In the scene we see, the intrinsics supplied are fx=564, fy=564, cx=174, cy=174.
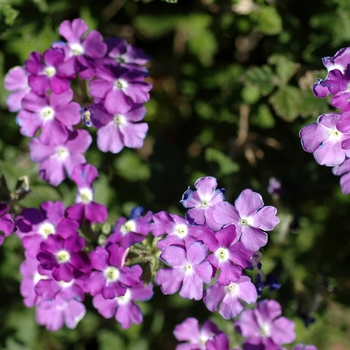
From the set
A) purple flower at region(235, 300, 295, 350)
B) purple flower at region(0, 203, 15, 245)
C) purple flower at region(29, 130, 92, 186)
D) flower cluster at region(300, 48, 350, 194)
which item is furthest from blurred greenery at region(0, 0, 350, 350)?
purple flower at region(0, 203, 15, 245)

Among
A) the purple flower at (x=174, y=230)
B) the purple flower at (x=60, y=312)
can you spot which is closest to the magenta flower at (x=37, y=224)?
the purple flower at (x=60, y=312)

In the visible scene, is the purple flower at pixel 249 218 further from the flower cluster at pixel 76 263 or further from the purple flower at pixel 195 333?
the purple flower at pixel 195 333

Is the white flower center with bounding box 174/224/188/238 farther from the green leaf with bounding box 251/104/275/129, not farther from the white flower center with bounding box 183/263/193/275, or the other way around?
the green leaf with bounding box 251/104/275/129

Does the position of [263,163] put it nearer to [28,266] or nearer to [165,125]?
[165,125]

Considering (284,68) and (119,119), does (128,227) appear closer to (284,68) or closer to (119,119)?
(119,119)

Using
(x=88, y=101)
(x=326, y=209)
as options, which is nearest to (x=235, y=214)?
(x=88, y=101)

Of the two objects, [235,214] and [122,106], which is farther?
[122,106]
